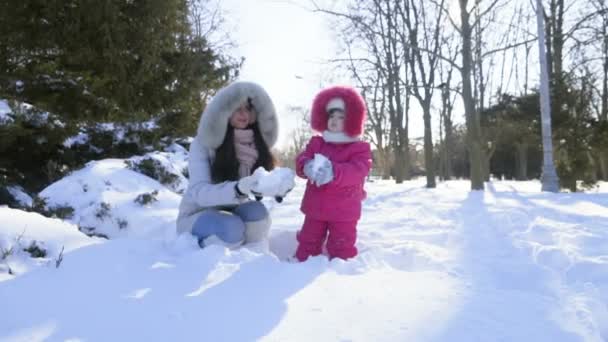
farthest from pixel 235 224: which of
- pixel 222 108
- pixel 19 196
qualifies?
pixel 19 196

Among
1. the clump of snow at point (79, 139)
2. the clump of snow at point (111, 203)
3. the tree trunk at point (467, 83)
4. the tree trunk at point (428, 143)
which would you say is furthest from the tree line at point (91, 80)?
the tree trunk at point (428, 143)

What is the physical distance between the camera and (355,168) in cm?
273

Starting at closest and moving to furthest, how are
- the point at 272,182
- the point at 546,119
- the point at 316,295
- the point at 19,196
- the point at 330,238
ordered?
the point at 316,295 < the point at 272,182 < the point at 330,238 < the point at 19,196 < the point at 546,119

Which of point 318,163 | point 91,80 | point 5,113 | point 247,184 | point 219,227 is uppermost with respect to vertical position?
point 91,80

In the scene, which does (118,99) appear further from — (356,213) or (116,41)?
(356,213)

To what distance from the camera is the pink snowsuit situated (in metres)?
2.72

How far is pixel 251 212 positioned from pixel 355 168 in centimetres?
80

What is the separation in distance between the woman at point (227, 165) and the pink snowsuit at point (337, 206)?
12.6 inches

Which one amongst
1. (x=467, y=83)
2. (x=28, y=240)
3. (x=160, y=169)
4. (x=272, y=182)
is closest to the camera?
(x=28, y=240)

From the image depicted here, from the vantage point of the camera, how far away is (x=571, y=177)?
11.2 metres

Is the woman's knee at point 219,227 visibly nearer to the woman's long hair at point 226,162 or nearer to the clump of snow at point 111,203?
the woman's long hair at point 226,162

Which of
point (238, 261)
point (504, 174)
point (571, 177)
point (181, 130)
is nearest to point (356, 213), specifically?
point (238, 261)

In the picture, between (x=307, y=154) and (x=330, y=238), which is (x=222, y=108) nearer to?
(x=307, y=154)

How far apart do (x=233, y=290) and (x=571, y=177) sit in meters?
12.5
